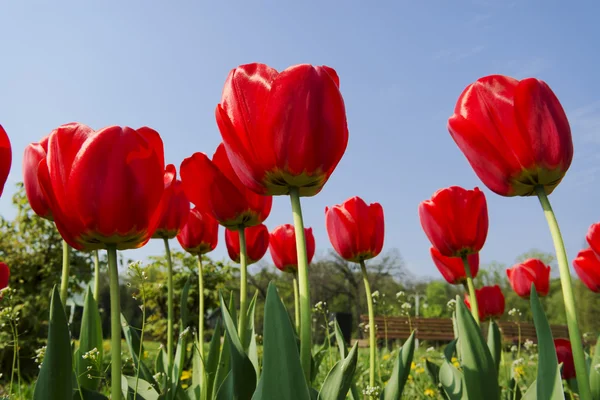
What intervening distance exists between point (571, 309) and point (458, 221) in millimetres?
893

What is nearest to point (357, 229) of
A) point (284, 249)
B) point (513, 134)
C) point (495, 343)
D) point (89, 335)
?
point (284, 249)

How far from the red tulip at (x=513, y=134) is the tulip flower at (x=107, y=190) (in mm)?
770

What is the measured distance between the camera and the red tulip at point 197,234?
2211 mm

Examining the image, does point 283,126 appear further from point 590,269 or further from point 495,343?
point 590,269

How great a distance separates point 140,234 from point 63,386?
32 centimetres

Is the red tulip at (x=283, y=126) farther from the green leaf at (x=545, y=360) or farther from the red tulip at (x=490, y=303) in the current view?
the red tulip at (x=490, y=303)

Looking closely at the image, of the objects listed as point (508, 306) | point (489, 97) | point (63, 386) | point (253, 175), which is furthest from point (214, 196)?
point (508, 306)

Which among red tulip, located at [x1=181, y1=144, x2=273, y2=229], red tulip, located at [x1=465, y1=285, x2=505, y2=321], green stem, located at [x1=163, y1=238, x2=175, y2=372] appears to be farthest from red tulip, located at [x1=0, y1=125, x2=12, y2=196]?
red tulip, located at [x1=465, y1=285, x2=505, y2=321]

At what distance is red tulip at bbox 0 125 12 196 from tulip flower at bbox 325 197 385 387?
4.35ft

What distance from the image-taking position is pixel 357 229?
209 centimetres

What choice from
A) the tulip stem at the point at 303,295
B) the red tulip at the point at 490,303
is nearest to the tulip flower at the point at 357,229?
the tulip stem at the point at 303,295

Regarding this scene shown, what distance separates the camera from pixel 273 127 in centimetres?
108

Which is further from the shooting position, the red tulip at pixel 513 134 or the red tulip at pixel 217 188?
the red tulip at pixel 217 188

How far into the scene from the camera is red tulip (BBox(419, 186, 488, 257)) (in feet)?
6.14
